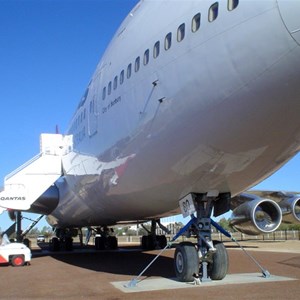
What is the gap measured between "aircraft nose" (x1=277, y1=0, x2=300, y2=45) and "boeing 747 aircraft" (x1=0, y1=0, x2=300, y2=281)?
11 millimetres

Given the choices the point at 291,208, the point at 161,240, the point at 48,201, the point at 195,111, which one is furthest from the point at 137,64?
the point at 161,240

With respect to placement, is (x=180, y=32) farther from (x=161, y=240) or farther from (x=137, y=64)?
(x=161, y=240)

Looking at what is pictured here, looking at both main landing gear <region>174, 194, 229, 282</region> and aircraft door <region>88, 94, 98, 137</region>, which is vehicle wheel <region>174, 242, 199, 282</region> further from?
aircraft door <region>88, 94, 98, 137</region>

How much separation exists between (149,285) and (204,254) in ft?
3.73

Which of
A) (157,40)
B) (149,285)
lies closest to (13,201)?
A: (149,285)

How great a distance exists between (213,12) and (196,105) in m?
1.28

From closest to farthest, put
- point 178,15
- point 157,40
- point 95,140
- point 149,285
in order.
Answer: point 178,15
point 157,40
point 149,285
point 95,140

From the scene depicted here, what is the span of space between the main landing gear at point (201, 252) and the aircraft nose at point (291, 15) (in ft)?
12.8

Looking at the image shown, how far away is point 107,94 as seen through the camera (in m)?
9.44

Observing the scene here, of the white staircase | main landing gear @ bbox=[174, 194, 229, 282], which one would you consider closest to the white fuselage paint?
main landing gear @ bbox=[174, 194, 229, 282]

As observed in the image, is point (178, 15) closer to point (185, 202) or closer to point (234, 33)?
point (234, 33)

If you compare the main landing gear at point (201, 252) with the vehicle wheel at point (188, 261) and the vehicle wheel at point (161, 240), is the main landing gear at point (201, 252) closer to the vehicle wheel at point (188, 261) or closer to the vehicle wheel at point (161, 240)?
the vehicle wheel at point (188, 261)

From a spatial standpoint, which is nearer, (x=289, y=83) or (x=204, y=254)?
(x=289, y=83)

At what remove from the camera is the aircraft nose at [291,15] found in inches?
193
